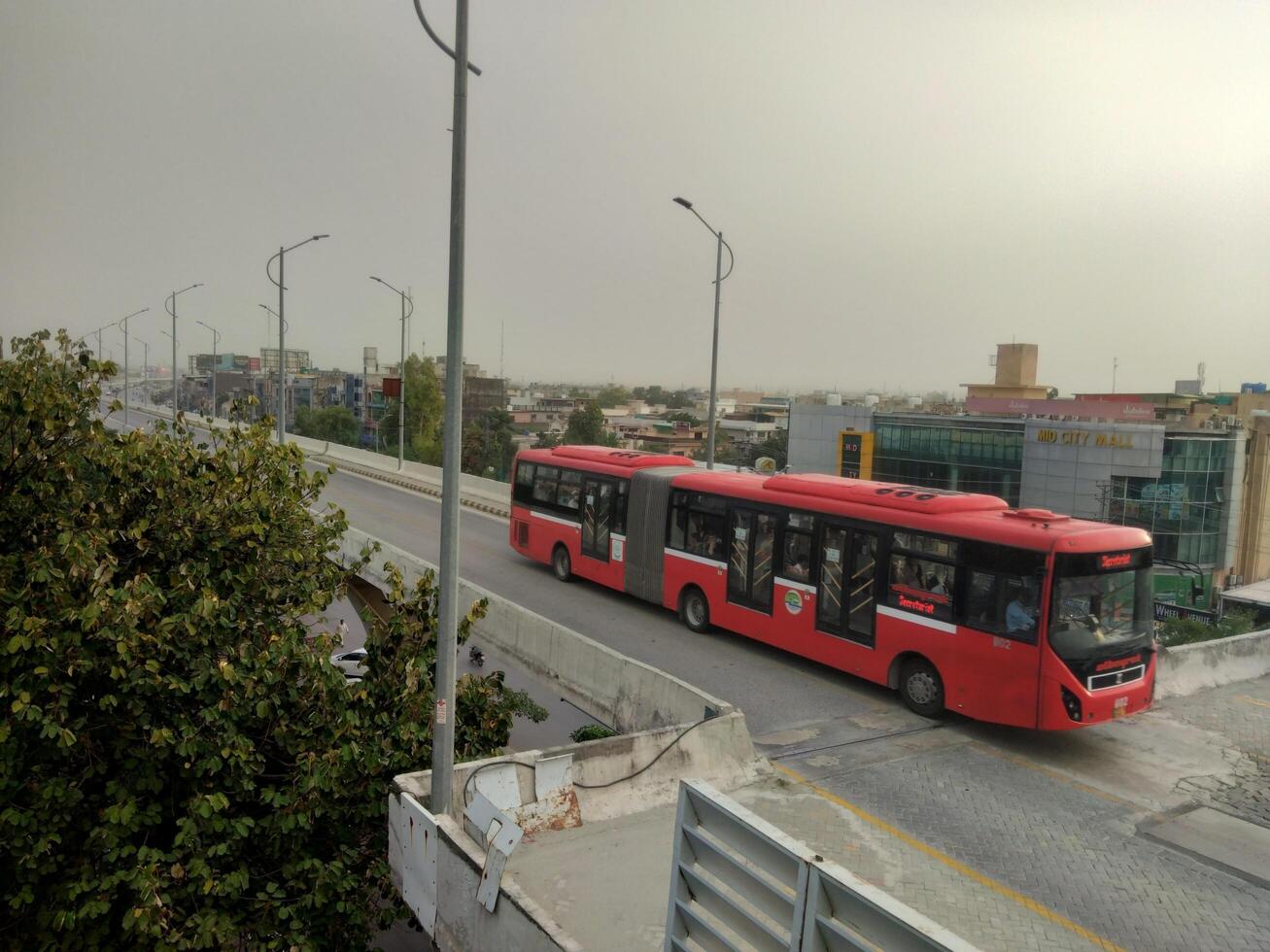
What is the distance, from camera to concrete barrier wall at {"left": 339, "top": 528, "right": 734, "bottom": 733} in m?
10.6

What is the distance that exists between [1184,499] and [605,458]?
37217 millimetres

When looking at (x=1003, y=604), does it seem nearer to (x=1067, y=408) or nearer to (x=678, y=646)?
(x=678, y=646)

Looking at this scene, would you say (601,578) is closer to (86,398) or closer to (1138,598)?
(1138,598)

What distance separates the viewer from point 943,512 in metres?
11.1

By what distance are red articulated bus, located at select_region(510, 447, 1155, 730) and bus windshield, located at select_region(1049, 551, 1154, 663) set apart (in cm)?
2

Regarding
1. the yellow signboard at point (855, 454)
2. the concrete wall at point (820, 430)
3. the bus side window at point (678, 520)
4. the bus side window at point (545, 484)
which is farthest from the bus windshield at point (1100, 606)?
the yellow signboard at point (855, 454)

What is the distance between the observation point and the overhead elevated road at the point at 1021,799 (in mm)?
6828

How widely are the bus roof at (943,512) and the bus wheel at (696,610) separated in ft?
6.12

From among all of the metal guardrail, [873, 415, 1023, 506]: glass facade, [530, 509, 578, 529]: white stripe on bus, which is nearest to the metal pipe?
the metal guardrail

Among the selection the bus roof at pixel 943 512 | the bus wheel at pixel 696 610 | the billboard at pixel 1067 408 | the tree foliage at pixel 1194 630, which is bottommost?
the tree foliage at pixel 1194 630

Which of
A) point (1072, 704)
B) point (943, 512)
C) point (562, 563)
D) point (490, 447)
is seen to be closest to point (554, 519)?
point (562, 563)

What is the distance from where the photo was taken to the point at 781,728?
35.4ft

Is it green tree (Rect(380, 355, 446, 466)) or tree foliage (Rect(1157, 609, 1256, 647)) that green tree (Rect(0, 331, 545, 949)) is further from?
green tree (Rect(380, 355, 446, 466))

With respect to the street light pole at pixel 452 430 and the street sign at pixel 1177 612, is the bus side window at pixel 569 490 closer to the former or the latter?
the street light pole at pixel 452 430
